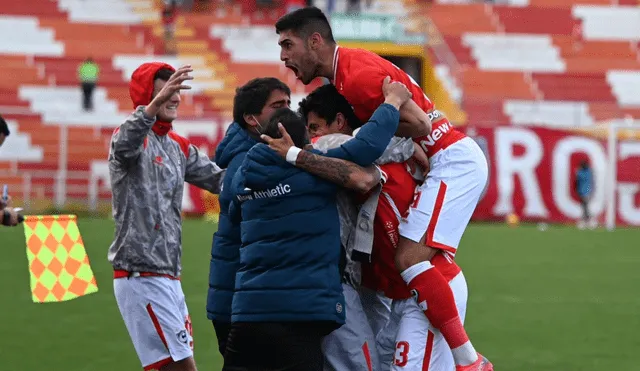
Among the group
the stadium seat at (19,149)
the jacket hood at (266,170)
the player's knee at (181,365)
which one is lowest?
the stadium seat at (19,149)

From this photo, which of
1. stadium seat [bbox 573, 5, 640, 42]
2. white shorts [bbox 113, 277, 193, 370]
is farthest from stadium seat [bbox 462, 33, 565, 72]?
white shorts [bbox 113, 277, 193, 370]

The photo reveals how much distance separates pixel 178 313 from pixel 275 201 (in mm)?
1685

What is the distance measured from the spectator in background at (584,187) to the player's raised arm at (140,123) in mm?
20807

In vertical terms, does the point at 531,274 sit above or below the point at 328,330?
below

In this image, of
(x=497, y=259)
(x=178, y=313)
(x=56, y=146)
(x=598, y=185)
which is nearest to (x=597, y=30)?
(x=598, y=185)

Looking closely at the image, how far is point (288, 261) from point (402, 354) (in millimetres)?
1130

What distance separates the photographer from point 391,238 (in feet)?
21.3

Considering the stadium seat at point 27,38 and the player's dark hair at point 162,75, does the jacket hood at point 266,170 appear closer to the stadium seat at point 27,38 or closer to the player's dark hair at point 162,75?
the player's dark hair at point 162,75

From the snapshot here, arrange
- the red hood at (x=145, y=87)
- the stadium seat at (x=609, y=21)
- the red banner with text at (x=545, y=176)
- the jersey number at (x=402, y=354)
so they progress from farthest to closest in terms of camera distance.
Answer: the stadium seat at (x=609, y=21), the red banner with text at (x=545, y=176), the red hood at (x=145, y=87), the jersey number at (x=402, y=354)

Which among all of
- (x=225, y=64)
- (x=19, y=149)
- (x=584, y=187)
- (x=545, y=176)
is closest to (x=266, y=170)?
(x=584, y=187)

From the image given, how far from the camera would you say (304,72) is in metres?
6.23

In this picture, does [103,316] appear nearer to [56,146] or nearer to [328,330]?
[328,330]

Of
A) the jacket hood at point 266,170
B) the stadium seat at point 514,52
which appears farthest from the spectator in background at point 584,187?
the jacket hood at point 266,170

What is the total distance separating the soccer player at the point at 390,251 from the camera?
250 inches
